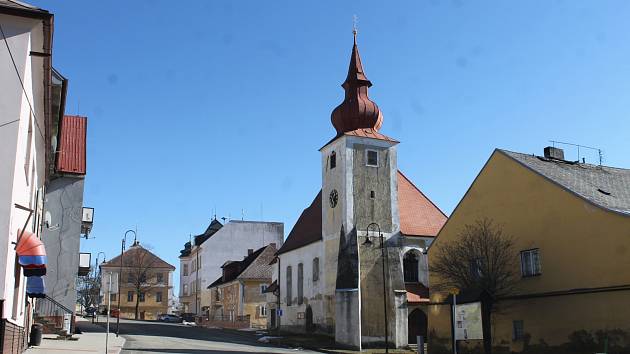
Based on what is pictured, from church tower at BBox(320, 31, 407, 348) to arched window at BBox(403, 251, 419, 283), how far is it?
1469mm

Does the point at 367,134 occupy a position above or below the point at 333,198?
above

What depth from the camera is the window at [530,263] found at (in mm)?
25781

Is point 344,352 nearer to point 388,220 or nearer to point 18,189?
point 388,220

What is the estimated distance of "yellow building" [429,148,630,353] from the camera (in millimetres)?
22031

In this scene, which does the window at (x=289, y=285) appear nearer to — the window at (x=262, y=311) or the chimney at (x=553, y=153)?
the window at (x=262, y=311)

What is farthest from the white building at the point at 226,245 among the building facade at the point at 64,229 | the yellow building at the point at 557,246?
the yellow building at the point at 557,246

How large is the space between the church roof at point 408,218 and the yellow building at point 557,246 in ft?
38.2

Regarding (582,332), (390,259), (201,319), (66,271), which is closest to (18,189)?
(582,332)

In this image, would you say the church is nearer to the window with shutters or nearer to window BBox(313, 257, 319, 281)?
window BBox(313, 257, 319, 281)

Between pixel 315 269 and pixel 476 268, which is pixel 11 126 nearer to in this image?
pixel 476 268

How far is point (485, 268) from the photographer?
25812mm

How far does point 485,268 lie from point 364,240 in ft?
48.3

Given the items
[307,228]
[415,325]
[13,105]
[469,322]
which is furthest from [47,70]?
[307,228]

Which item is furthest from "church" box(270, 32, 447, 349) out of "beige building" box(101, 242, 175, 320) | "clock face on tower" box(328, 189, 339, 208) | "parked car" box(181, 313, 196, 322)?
→ "beige building" box(101, 242, 175, 320)
